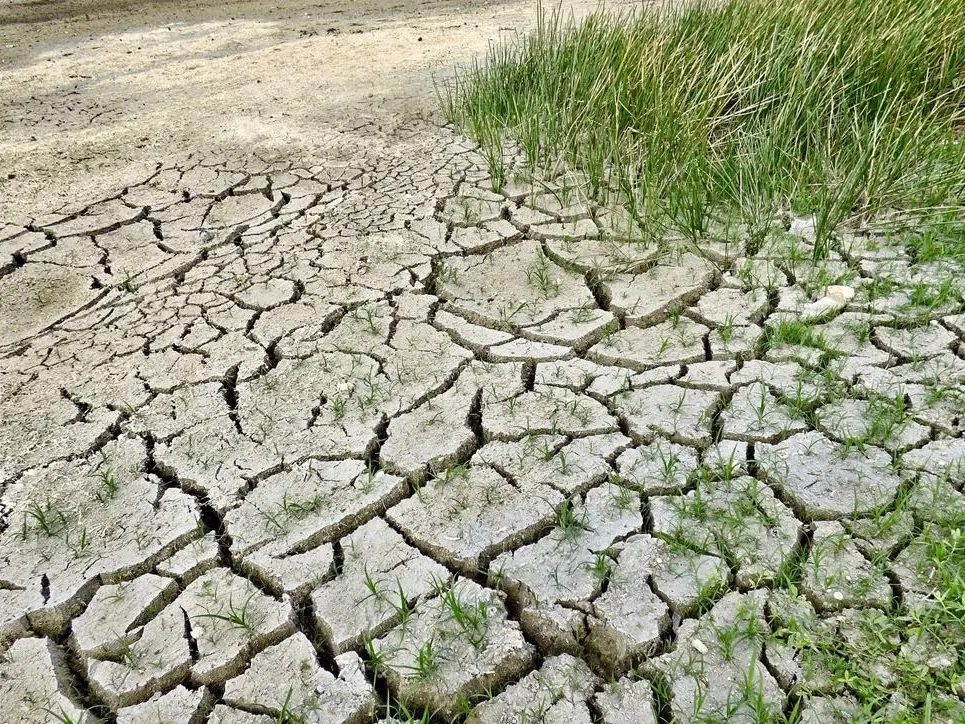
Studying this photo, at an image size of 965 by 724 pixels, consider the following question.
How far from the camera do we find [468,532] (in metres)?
1.94

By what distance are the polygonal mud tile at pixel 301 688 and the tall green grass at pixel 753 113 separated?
1.99 m

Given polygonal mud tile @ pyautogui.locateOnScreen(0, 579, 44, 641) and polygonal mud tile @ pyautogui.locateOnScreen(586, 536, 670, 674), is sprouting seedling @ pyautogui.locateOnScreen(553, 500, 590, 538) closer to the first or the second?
polygonal mud tile @ pyautogui.locateOnScreen(586, 536, 670, 674)

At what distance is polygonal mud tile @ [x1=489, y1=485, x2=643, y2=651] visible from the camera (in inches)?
67.9

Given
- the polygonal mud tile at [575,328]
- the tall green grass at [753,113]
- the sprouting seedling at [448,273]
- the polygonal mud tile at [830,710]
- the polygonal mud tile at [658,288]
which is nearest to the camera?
the polygonal mud tile at [830,710]

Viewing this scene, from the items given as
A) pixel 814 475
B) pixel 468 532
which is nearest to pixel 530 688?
pixel 468 532

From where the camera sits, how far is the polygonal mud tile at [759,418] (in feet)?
7.11

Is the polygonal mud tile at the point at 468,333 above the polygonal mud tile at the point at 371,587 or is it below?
above

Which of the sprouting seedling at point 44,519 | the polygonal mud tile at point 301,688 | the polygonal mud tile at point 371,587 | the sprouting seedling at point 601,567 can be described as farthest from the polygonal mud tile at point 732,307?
the sprouting seedling at point 44,519

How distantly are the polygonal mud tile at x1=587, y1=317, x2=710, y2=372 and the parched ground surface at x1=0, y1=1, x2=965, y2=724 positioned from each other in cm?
1

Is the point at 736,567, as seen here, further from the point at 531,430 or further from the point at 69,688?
the point at 69,688

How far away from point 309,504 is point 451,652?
0.56 meters

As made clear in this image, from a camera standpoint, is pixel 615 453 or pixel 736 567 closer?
pixel 736 567

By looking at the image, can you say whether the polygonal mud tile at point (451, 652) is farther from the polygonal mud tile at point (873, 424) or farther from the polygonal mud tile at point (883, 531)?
the polygonal mud tile at point (873, 424)

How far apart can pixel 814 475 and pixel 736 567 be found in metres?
0.38
